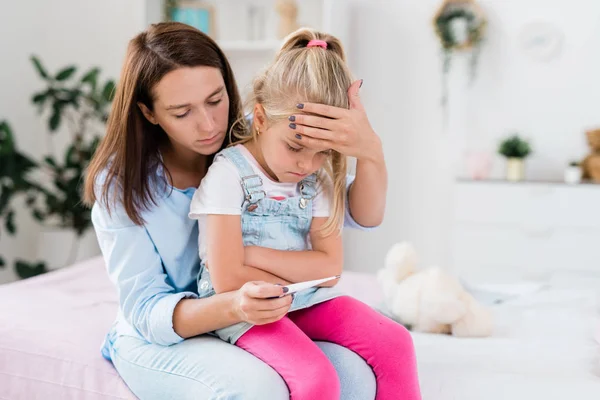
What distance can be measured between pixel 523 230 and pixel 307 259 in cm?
210

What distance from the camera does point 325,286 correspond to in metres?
1.40

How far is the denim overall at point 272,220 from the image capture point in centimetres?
135

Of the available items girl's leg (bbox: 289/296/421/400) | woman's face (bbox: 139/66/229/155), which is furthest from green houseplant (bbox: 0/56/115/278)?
girl's leg (bbox: 289/296/421/400)

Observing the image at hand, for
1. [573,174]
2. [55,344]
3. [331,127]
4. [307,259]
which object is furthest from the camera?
[573,174]

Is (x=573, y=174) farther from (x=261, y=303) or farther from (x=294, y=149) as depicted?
(x=261, y=303)

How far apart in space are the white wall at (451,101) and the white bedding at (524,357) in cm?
167

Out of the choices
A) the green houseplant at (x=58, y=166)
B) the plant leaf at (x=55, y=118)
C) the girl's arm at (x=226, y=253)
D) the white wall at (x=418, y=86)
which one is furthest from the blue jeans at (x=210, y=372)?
the white wall at (x=418, y=86)

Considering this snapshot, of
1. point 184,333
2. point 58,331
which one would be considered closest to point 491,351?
point 184,333

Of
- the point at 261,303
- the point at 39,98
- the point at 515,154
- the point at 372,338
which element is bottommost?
the point at 372,338

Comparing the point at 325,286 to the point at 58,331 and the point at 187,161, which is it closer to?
the point at 187,161

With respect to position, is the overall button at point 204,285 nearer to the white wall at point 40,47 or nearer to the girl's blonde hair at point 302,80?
the girl's blonde hair at point 302,80

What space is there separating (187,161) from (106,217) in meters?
0.23

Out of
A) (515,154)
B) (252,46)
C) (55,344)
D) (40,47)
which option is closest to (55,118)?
(40,47)

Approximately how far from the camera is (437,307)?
1672mm
